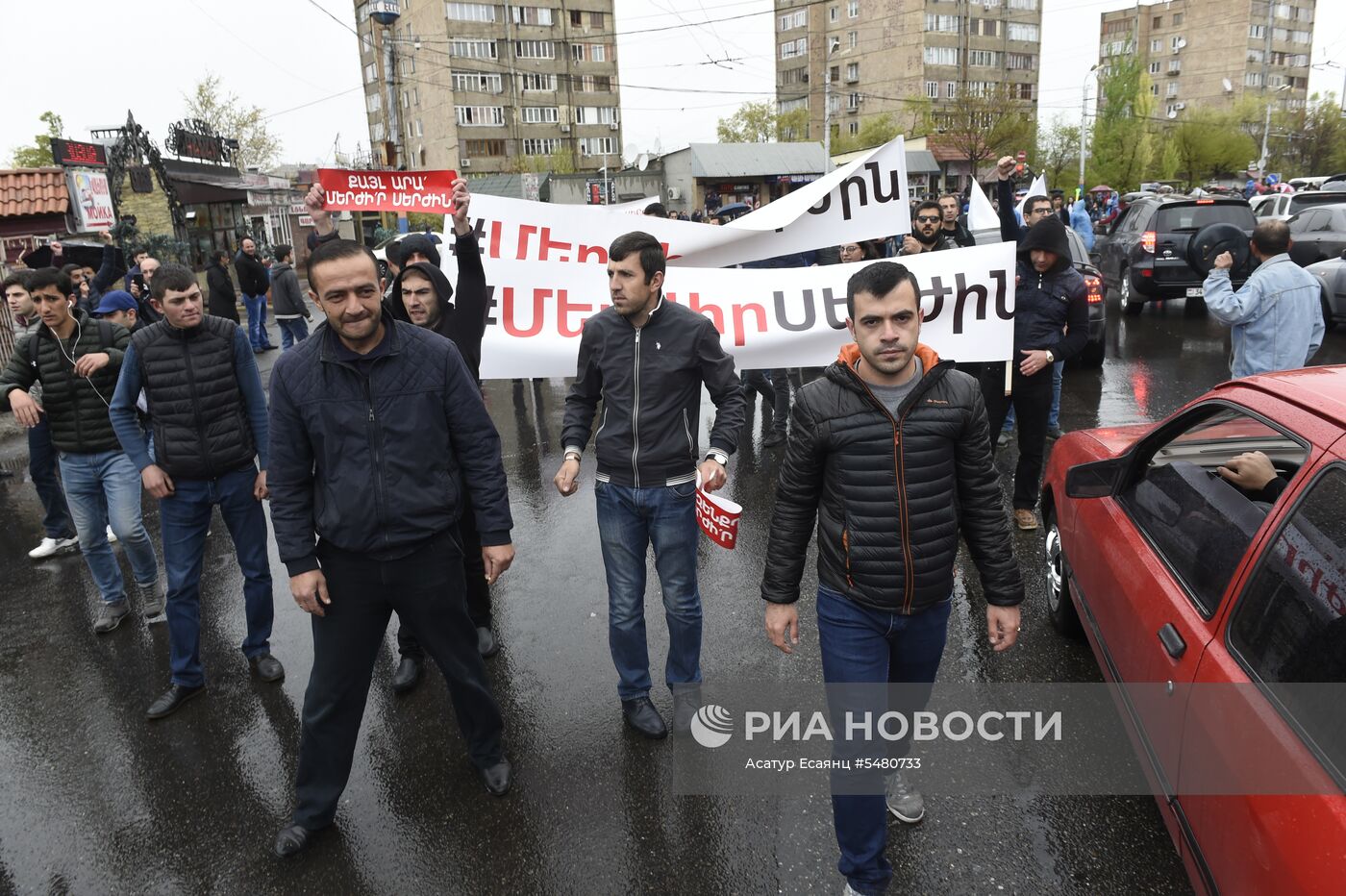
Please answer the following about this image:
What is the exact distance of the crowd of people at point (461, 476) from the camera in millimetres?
2574

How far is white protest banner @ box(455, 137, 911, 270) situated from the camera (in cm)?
580

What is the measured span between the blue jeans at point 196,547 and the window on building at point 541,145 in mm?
77870

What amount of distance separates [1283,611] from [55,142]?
867 inches

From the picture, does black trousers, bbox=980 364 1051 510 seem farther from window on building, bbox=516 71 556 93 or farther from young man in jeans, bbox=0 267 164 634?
window on building, bbox=516 71 556 93

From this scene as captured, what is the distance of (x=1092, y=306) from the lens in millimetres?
9453

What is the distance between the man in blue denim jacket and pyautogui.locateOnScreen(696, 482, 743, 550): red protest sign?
13.5 feet

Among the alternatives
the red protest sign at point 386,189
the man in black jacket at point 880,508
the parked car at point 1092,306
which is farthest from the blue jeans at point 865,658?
the parked car at point 1092,306

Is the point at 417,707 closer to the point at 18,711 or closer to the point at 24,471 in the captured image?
the point at 18,711

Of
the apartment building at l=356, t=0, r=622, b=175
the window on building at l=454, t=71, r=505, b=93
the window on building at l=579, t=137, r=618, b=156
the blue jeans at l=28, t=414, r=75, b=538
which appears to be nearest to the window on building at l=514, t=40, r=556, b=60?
the apartment building at l=356, t=0, r=622, b=175

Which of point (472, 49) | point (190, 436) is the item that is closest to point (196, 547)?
point (190, 436)

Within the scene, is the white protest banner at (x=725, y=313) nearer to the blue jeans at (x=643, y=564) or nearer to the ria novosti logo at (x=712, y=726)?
the blue jeans at (x=643, y=564)

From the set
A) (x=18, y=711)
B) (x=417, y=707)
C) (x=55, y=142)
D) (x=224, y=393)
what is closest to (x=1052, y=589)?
(x=417, y=707)

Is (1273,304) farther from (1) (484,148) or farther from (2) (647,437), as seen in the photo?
(1) (484,148)

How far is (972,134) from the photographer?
5162 cm
